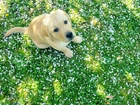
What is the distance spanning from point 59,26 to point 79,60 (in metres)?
1.80

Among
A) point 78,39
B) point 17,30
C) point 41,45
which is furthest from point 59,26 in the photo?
point 17,30

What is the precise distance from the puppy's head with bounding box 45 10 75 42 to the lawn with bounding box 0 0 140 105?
1.44 metres

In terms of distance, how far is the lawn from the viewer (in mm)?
6770

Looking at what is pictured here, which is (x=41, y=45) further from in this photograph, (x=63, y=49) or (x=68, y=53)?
(x=68, y=53)

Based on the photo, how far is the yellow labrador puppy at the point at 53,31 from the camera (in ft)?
18.7

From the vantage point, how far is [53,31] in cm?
579

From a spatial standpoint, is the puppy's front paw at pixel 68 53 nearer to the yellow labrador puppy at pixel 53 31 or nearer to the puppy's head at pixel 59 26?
the yellow labrador puppy at pixel 53 31

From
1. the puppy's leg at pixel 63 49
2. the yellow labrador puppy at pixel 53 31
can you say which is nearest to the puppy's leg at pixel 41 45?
the yellow labrador puppy at pixel 53 31

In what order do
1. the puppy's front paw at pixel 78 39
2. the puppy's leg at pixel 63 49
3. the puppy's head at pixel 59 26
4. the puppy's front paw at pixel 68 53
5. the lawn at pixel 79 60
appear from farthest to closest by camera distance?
the puppy's front paw at pixel 78 39
the puppy's front paw at pixel 68 53
the lawn at pixel 79 60
the puppy's leg at pixel 63 49
the puppy's head at pixel 59 26

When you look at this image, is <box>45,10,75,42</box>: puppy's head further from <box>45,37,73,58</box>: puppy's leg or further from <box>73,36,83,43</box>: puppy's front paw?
<box>73,36,83,43</box>: puppy's front paw

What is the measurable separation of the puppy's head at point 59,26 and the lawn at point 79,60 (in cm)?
144

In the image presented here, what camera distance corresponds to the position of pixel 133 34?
7629 mm

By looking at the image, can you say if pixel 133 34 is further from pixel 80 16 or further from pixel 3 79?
pixel 3 79

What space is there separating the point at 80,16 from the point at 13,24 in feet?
7.16
